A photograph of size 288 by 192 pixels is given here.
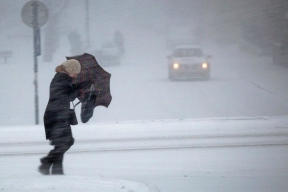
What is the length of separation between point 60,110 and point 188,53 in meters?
6.59

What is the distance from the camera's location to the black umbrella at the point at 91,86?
13.3 feet

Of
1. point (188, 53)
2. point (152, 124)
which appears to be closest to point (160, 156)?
point (152, 124)

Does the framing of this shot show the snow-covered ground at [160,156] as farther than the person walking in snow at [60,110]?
No

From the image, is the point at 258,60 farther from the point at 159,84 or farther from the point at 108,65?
the point at 108,65

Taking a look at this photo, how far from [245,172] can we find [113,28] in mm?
6385

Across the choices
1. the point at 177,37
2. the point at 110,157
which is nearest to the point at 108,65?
the point at 177,37

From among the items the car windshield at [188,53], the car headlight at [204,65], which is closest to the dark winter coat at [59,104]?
the car windshield at [188,53]

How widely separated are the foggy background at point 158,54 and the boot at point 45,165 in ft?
13.2

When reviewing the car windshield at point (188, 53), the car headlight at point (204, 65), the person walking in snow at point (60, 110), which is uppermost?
the car windshield at point (188, 53)

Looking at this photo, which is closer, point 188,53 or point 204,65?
point 188,53

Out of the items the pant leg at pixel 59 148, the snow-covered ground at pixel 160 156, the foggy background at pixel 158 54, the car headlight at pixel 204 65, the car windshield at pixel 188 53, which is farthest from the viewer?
the car headlight at pixel 204 65

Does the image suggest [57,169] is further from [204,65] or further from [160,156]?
[204,65]

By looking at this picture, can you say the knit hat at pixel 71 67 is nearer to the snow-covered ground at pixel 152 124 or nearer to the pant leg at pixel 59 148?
the pant leg at pixel 59 148

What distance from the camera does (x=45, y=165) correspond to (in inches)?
165
